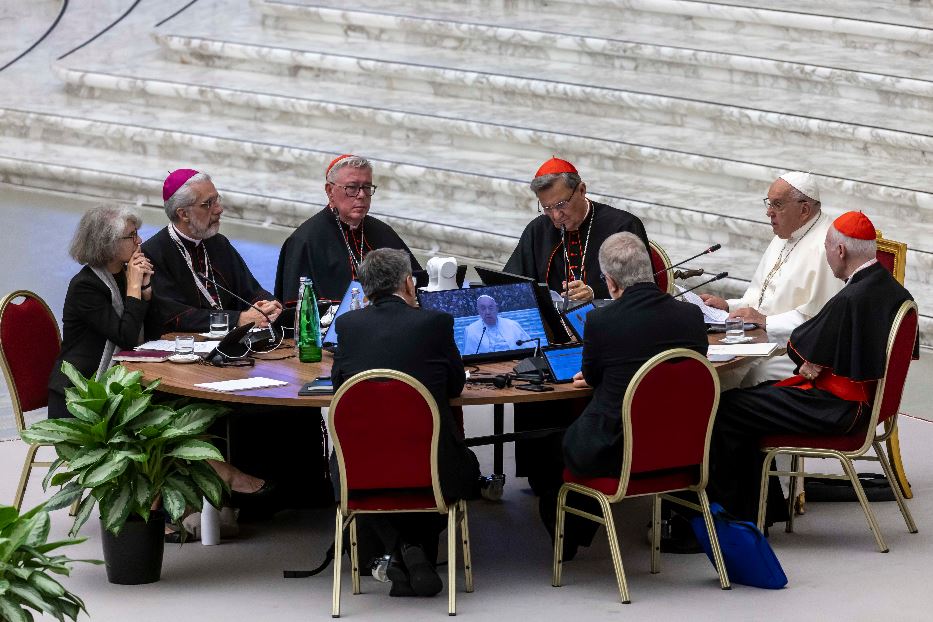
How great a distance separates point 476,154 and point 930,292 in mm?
3069

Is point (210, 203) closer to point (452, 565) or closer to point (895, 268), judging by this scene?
point (452, 565)

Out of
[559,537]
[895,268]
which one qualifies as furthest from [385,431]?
[895,268]

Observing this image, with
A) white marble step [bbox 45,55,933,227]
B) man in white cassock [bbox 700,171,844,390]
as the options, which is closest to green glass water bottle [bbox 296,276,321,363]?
man in white cassock [bbox 700,171,844,390]

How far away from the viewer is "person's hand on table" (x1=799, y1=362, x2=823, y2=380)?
4641 mm

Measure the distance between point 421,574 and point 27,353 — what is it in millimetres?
1575

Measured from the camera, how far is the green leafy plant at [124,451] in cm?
406

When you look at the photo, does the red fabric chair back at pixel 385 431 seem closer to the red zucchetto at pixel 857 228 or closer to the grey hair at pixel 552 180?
the red zucchetto at pixel 857 228

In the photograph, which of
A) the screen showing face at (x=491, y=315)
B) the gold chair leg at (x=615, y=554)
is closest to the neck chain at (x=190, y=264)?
the screen showing face at (x=491, y=315)

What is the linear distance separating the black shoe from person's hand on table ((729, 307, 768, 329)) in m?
1.58

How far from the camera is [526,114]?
930 centimetres

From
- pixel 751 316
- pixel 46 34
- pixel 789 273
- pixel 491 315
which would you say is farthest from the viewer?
pixel 46 34

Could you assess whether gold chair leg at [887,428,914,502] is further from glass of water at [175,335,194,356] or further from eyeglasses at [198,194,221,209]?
eyeglasses at [198,194,221,209]

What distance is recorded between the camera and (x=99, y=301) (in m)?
4.87

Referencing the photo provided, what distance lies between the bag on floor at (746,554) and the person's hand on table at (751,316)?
1.07 meters
